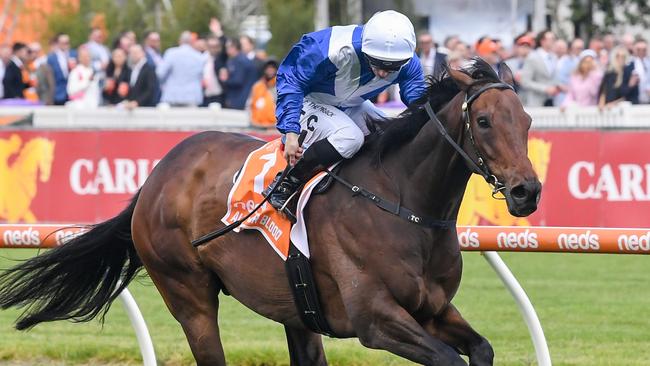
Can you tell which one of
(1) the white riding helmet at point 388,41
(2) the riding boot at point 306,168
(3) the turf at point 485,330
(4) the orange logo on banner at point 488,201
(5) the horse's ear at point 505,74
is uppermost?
(1) the white riding helmet at point 388,41

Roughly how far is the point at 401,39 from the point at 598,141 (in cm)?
681

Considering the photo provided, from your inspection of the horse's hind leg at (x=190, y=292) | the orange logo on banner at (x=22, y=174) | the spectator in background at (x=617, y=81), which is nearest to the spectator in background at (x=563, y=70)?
the spectator in background at (x=617, y=81)

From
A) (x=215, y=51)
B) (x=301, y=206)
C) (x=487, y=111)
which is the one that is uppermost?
(x=487, y=111)

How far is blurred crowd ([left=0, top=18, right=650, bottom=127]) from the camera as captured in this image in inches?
588

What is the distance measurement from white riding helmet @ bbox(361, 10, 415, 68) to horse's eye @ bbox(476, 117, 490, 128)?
500 mm

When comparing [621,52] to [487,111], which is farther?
[621,52]

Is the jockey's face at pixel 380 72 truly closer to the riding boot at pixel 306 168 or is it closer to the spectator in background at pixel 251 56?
the riding boot at pixel 306 168

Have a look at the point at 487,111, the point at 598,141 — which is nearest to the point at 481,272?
the point at 598,141

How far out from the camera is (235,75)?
16375mm

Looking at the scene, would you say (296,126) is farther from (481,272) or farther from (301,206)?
(481,272)

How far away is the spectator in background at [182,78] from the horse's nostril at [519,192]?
37.1 ft

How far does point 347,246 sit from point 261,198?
1.74 feet

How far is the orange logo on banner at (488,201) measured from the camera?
11.6 metres

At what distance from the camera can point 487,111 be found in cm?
507
